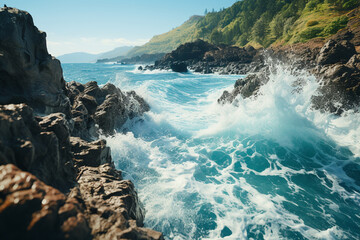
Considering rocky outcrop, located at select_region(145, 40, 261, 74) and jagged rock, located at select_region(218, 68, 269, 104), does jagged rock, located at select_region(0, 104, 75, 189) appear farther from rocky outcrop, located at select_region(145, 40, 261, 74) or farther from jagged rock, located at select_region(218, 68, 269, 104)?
rocky outcrop, located at select_region(145, 40, 261, 74)

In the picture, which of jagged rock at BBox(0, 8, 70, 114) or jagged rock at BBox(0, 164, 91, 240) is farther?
jagged rock at BBox(0, 8, 70, 114)

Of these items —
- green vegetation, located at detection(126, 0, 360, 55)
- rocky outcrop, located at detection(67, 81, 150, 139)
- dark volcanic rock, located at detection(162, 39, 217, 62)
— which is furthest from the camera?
dark volcanic rock, located at detection(162, 39, 217, 62)

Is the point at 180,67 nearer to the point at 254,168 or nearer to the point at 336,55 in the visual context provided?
the point at 336,55

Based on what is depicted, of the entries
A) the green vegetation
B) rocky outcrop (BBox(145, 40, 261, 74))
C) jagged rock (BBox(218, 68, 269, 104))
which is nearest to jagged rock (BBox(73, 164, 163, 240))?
jagged rock (BBox(218, 68, 269, 104))

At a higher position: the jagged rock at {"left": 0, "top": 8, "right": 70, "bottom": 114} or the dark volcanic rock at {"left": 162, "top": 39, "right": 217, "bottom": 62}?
the dark volcanic rock at {"left": 162, "top": 39, "right": 217, "bottom": 62}

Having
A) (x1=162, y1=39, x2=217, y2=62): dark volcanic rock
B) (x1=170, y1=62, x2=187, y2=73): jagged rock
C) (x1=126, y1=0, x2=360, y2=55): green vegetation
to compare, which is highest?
(x1=126, y1=0, x2=360, y2=55): green vegetation

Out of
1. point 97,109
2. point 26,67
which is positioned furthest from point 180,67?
point 26,67

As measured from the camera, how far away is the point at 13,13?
601 cm

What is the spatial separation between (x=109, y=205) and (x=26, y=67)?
19.8 feet

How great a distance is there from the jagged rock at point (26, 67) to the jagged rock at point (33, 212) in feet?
14.5

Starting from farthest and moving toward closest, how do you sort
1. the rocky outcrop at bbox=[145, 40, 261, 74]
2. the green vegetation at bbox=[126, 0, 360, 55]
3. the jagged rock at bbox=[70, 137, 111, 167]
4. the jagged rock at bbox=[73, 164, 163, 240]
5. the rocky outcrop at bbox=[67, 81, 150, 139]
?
1. the rocky outcrop at bbox=[145, 40, 261, 74]
2. the green vegetation at bbox=[126, 0, 360, 55]
3. the rocky outcrop at bbox=[67, 81, 150, 139]
4. the jagged rock at bbox=[70, 137, 111, 167]
5. the jagged rock at bbox=[73, 164, 163, 240]

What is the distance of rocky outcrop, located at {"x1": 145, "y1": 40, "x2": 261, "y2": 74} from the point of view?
183ft

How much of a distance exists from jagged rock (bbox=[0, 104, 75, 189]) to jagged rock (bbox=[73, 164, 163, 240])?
58cm

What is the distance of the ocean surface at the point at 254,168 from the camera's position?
6.37 m
